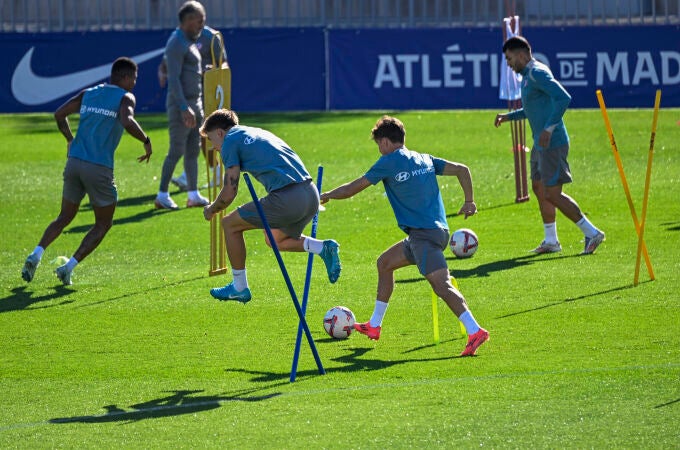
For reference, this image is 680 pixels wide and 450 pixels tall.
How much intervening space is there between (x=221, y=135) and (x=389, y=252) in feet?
5.20

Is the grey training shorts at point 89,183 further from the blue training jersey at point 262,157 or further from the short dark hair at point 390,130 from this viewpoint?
Result: the short dark hair at point 390,130

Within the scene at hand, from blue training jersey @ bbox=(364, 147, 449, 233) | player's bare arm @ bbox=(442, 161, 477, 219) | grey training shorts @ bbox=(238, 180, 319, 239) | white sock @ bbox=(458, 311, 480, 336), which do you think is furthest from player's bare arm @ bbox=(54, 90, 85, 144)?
white sock @ bbox=(458, 311, 480, 336)

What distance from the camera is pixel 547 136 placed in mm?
12797

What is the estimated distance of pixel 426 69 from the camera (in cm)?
2466

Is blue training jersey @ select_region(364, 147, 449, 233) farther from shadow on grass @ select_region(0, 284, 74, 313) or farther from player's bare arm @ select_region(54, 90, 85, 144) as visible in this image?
player's bare arm @ select_region(54, 90, 85, 144)

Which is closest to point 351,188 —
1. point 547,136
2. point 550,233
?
point 547,136

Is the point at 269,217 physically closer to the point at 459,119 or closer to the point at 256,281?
the point at 256,281

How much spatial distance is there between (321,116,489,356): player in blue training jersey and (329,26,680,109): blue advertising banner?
14.8 m

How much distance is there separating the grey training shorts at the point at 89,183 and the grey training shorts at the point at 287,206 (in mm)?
3135

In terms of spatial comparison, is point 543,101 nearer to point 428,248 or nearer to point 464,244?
point 464,244

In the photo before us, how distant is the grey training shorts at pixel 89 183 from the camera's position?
498 inches

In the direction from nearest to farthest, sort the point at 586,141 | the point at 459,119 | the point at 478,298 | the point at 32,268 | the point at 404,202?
1. the point at 404,202
2. the point at 478,298
3. the point at 32,268
4. the point at 586,141
5. the point at 459,119

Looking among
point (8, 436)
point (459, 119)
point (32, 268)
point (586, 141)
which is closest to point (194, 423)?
point (8, 436)

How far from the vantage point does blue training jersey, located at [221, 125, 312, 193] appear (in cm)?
957
